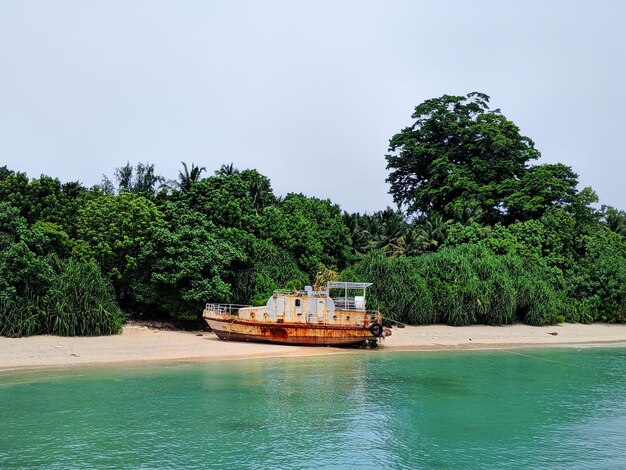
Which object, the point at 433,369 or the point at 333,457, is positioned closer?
the point at 333,457

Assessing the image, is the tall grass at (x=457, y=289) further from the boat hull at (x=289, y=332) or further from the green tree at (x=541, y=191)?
the green tree at (x=541, y=191)

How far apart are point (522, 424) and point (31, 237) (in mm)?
23556

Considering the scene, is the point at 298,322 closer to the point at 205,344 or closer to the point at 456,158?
the point at 205,344

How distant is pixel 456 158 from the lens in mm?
53938

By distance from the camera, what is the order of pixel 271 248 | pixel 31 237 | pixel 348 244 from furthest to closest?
1. pixel 348 244
2. pixel 271 248
3. pixel 31 237

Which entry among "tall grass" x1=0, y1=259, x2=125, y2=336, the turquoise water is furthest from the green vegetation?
the turquoise water

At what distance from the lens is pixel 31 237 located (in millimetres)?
28500

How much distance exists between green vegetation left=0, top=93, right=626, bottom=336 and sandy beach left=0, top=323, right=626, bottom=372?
1.14m

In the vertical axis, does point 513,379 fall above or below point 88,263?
below

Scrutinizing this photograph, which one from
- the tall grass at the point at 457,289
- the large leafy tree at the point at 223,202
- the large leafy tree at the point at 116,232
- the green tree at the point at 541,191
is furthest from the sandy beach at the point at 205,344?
the green tree at the point at 541,191

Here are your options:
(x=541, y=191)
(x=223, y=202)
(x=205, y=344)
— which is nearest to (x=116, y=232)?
(x=223, y=202)

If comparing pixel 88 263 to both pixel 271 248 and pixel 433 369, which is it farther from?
pixel 433 369

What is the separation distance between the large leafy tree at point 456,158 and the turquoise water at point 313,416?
25608 mm

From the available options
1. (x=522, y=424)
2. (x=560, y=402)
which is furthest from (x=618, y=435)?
(x=560, y=402)
